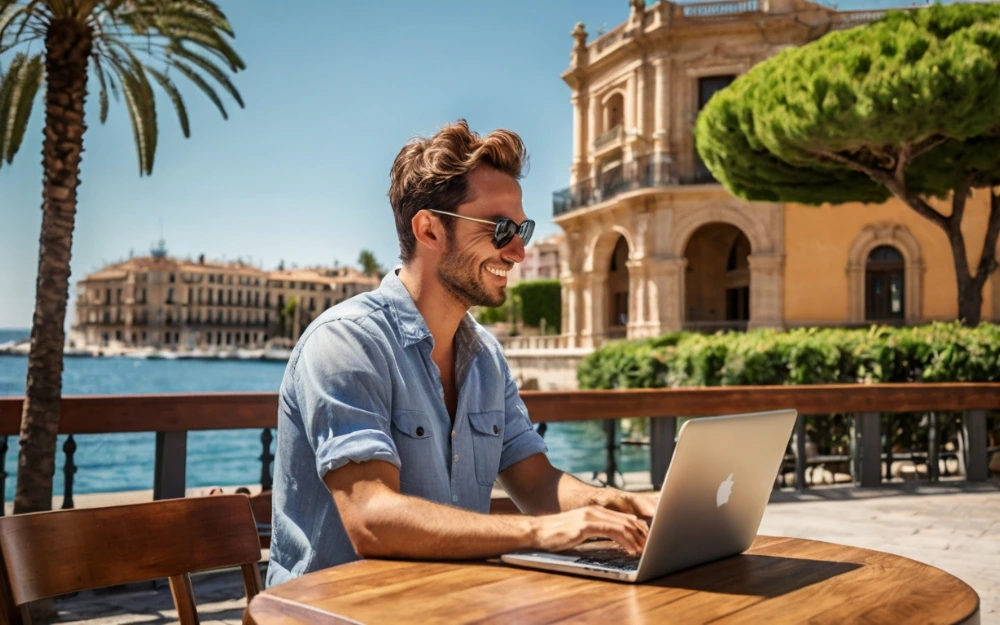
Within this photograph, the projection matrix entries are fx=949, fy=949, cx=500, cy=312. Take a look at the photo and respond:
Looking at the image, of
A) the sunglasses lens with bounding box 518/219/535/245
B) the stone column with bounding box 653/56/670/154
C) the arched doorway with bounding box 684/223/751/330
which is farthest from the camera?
the arched doorway with bounding box 684/223/751/330

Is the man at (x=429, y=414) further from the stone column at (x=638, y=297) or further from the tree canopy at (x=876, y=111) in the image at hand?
the stone column at (x=638, y=297)

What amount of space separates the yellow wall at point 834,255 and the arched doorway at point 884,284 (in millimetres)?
775

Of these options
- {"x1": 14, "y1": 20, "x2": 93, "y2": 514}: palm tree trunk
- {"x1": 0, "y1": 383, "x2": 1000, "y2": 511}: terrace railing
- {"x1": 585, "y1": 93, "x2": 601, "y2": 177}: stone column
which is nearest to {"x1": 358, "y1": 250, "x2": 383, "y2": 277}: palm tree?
{"x1": 585, "y1": 93, "x2": 601, "y2": 177}: stone column

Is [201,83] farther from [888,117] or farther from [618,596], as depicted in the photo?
[888,117]

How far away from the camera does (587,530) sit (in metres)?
1.78

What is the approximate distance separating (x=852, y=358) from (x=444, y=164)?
9543 mm

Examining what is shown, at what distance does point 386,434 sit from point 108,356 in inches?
5633

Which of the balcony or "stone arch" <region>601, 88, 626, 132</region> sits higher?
"stone arch" <region>601, 88, 626, 132</region>

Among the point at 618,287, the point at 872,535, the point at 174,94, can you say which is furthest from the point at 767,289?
the point at 872,535

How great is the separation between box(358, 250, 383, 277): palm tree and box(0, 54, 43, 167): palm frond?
→ 11414cm

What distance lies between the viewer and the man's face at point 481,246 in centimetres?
221

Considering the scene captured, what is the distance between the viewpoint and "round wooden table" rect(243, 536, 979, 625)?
1.45 meters

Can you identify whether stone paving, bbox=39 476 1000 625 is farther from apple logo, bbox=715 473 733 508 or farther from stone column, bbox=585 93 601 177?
stone column, bbox=585 93 601 177

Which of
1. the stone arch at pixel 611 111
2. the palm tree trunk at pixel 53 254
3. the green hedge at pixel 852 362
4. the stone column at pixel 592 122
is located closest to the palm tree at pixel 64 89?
the palm tree trunk at pixel 53 254
